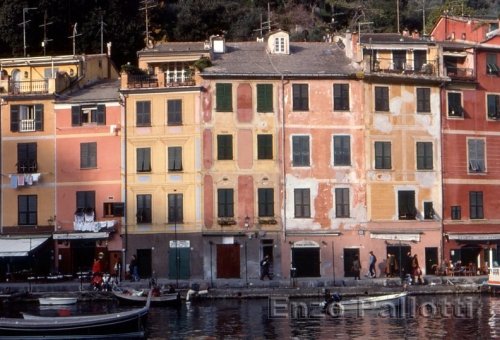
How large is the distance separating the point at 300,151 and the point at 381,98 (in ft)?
19.8

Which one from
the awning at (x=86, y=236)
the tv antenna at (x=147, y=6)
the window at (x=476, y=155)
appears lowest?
the awning at (x=86, y=236)

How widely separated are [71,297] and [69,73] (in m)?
19.8

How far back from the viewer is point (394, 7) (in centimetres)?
10644

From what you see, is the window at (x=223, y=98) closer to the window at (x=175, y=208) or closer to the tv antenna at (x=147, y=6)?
the window at (x=175, y=208)

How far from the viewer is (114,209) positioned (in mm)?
68188

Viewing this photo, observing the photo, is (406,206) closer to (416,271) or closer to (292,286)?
(416,271)

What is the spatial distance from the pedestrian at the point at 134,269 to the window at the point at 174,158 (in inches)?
229

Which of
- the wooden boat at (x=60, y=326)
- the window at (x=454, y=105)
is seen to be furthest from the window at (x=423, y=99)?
the wooden boat at (x=60, y=326)

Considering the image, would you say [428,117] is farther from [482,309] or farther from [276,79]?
[482,309]

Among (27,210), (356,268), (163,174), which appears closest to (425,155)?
(356,268)

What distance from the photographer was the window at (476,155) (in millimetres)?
70125

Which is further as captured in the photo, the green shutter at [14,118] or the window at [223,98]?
the green shutter at [14,118]

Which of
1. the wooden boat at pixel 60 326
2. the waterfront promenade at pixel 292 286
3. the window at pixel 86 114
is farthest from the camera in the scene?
the window at pixel 86 114

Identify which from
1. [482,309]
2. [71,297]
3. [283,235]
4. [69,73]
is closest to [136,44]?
[69,73]
